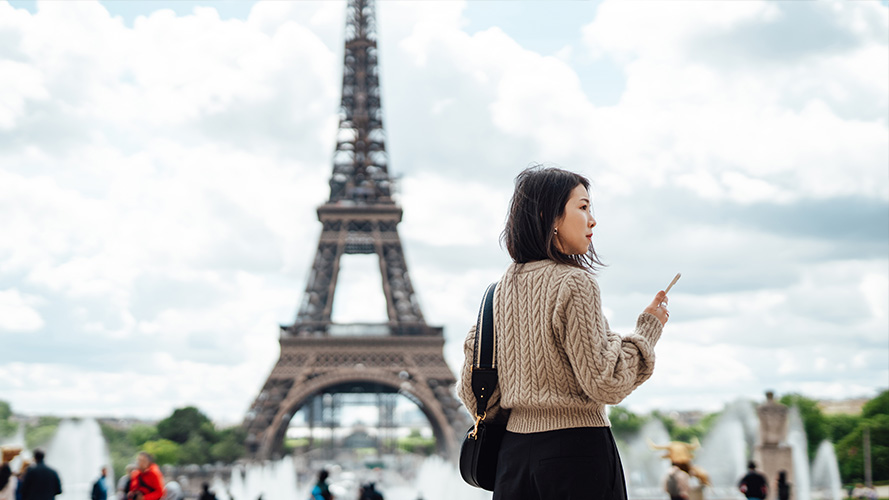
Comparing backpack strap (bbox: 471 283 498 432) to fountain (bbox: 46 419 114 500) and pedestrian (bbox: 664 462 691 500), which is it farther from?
fountain (bbox: 46 419 114 500)

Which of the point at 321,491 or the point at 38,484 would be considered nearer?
the point at 38,484

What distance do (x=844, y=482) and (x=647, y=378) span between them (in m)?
51.4

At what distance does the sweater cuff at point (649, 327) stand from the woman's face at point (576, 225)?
0.32 m

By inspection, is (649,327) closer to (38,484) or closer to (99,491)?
(38,484)

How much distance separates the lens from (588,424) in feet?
10.4

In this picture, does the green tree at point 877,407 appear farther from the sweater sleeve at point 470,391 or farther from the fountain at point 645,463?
the sweater sleeve at point 470,391

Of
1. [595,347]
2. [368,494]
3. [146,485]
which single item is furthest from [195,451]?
[595,347]

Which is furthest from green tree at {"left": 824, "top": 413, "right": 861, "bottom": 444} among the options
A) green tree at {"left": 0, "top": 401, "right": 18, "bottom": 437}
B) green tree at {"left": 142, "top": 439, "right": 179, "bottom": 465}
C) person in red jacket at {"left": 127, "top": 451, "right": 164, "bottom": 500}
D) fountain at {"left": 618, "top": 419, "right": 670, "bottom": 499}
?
person in red jacket at {"left": 127, "top": 451, "right": 164, "bottom": 500}

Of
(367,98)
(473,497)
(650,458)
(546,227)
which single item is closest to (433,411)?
(650,458)

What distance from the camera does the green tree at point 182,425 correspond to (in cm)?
5853

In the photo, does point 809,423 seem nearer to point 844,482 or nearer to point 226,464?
point 844,482

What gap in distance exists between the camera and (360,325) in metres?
46.8

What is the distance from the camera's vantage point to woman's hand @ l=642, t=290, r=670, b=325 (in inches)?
131

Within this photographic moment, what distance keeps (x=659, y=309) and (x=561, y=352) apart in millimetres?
406
